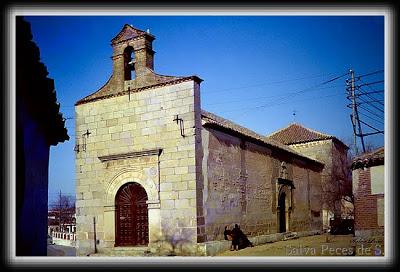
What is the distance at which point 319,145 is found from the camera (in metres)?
11.0

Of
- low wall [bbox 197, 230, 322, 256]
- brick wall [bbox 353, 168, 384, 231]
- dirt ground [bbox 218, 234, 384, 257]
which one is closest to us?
dirt ground [bbox 218, 234, 384, 257]

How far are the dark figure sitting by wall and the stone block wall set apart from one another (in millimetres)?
1112

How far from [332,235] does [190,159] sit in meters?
2.82

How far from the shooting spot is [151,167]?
7.67m

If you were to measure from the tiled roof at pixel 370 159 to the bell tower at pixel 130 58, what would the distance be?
12.8ft

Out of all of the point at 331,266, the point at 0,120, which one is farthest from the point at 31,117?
the point at 331,266

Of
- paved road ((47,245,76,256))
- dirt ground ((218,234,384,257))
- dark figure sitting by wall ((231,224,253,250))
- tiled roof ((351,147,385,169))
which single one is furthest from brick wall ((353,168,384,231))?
paved road ((47,245,76,256))

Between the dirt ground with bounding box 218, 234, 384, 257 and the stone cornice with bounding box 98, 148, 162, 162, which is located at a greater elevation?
the stone cornice with bounding box 98, 148, 162, 162

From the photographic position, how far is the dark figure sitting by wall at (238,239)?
7.88 meters

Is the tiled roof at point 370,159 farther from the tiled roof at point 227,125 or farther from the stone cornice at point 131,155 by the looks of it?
the stone cornice at point 131,155

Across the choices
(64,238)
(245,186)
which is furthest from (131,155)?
(245,186)

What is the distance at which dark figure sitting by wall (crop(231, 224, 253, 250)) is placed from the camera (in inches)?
310

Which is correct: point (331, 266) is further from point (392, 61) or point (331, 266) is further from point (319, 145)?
point (319, 145)

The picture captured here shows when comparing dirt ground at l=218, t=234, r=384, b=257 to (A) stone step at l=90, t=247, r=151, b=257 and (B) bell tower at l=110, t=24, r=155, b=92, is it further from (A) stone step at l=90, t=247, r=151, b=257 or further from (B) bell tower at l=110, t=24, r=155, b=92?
(B) bell tower at l=110, t=24, r=155, b=92
